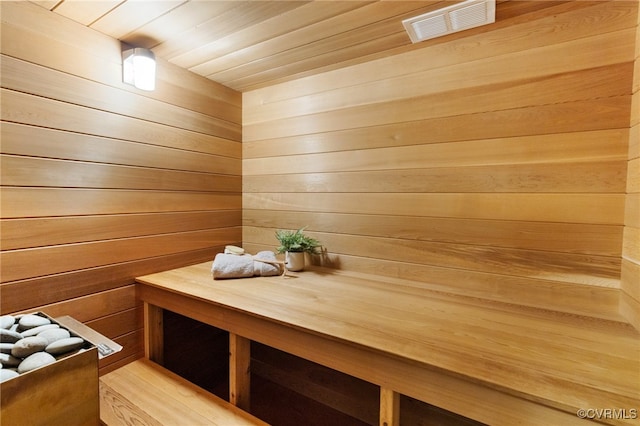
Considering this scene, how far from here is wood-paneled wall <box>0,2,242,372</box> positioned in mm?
1293

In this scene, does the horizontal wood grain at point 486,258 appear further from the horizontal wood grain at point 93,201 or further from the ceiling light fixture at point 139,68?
the ceiling light fixture at point 139,68

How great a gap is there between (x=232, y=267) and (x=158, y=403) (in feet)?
2.31

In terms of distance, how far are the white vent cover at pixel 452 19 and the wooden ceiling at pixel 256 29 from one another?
4 centimetres

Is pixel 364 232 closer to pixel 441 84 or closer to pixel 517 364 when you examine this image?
pixel 441 84

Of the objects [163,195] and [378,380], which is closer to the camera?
[378,380]

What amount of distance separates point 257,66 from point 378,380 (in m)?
1.80

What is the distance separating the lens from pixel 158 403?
1381 millimetres

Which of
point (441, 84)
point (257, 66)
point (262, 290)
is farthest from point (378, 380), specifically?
point (257, 66)

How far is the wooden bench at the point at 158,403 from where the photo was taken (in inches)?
50.7

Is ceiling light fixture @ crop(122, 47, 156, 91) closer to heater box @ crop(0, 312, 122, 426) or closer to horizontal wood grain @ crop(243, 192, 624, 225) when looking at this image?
horizontal wood grain @ crop(243, 192, 624, 225)

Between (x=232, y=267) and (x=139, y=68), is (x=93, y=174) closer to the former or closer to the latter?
(x=139, y=68)

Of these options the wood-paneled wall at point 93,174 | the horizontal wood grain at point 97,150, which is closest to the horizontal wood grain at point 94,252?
the wood-paneled wall at point 93,174

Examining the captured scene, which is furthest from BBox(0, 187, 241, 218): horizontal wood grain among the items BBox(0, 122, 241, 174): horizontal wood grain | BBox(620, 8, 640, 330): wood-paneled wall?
BBox(620, 8, 640, 330): wood-paneled wall

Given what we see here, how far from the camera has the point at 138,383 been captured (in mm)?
1517
